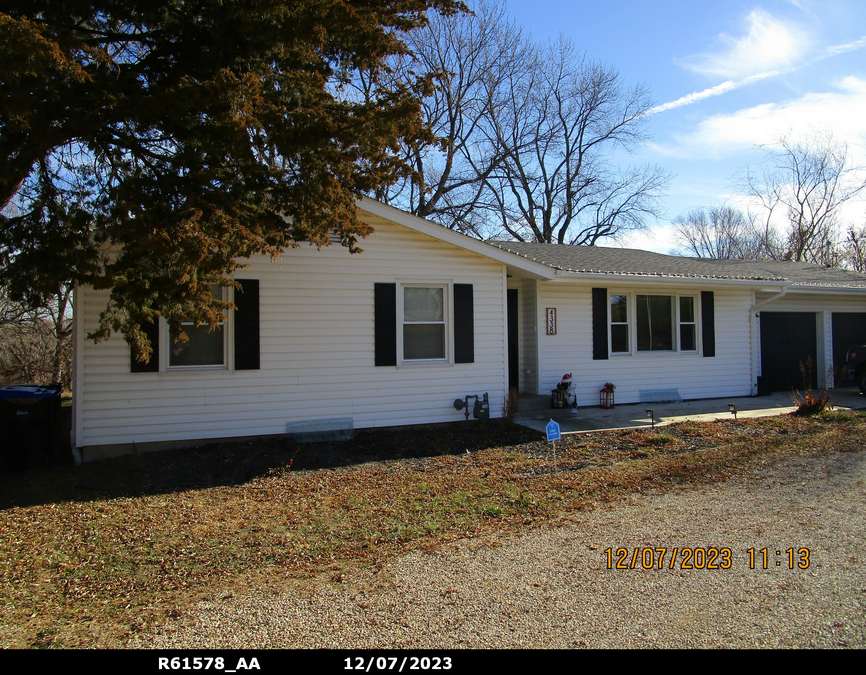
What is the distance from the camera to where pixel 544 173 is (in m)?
30.4

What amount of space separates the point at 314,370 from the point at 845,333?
14255 millimetres

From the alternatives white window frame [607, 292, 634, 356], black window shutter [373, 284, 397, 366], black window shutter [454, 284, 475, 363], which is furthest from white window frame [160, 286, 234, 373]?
white window frame [607, 292, 634, 356]

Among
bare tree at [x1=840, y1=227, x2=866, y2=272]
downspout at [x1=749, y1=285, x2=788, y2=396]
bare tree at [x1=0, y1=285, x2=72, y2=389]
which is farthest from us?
bare tree at [x1=840, y1=227, x2=866, y2=272]

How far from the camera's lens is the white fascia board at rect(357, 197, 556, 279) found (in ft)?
30.2

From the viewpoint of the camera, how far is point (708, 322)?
501 inches

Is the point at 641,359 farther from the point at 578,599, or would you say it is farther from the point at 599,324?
the point at 578,599

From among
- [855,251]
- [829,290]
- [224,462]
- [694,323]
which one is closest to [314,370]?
[224,462]

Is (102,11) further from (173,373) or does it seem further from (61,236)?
(173,373)

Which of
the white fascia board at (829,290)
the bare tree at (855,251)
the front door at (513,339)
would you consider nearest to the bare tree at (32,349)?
the front door at (513,339)

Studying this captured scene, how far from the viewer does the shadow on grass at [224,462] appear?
6828 millimetres

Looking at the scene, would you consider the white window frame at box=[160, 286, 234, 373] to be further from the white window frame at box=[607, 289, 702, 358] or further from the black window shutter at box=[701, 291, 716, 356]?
the black window shutter at box=[701, 291, 716, 356]

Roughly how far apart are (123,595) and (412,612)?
6.73 ft

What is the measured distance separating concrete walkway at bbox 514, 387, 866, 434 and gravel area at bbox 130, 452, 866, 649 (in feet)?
15.8

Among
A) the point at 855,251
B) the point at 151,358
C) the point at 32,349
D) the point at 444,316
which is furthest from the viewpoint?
the point at 855,251
